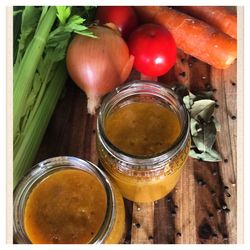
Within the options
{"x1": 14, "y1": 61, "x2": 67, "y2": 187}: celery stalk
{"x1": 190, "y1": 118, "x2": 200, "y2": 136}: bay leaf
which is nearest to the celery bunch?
{"x1": 14, "y1": 61, "x2": 67, "y2": 187}: celery stalk

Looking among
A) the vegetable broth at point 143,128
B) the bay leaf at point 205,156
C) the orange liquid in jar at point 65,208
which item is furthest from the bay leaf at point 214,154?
the orange liquid in jar at point 65,208

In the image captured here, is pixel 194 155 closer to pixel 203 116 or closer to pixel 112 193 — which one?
pixel 203 116

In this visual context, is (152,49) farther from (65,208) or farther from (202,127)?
(65,208)

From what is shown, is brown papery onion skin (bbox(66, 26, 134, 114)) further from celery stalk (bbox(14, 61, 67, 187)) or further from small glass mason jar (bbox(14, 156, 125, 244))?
small glass mason jar (bbox(14, 156, 125, 244))
